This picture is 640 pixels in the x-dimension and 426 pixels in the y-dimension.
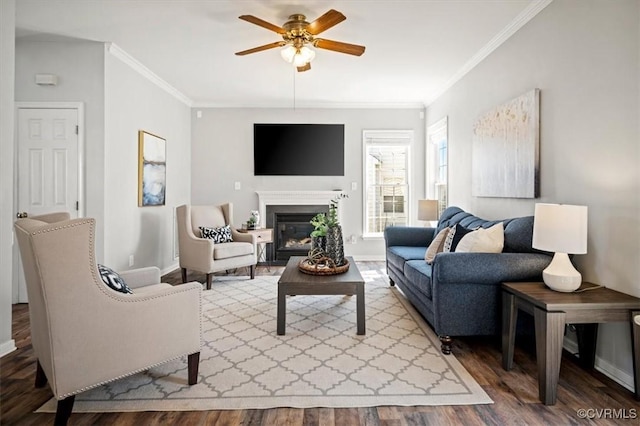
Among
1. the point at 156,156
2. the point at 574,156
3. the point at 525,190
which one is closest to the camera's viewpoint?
the point at 574,156

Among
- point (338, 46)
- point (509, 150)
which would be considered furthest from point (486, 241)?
point (338, 46)

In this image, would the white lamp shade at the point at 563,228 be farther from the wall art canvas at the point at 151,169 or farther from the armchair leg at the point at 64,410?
the wall art canvas at the point at 151,169

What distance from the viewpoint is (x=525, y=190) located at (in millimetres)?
3039

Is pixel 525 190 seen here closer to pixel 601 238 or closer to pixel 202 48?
pixel 601 238

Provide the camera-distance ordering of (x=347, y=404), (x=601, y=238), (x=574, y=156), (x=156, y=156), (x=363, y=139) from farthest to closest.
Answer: (x=363, y=139), (x=156, y=156), (x=574, y=156), (x=601, y=238), (x=347, y=404)

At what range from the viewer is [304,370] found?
2.29m

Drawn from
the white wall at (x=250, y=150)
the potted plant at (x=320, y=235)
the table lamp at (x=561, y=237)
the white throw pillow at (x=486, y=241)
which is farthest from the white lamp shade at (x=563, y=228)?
the white wall at (x=250, y=150)

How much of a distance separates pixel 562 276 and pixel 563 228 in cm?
29

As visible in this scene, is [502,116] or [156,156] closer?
[502,116]

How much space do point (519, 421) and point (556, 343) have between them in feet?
1.46

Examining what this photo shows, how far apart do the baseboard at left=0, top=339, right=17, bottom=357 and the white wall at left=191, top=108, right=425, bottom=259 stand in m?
3.67

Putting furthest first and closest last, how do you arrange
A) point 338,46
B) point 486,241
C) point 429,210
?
point 429,210
point 338,46
point 486,241

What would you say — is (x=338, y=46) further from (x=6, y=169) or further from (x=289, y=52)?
(x=6, y=169)

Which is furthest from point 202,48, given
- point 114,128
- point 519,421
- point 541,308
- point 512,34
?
point 519,421
